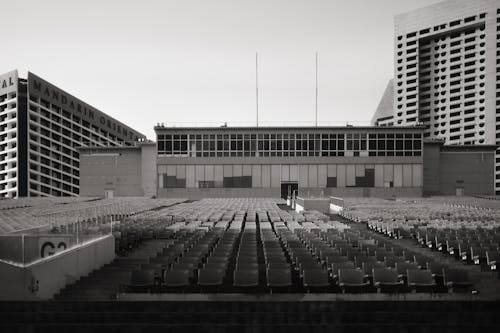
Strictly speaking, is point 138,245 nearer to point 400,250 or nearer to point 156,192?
point 400,250

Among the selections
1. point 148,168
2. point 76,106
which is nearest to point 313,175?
point 148,168

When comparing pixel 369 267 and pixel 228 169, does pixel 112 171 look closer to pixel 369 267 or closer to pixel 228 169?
pixel 228 169

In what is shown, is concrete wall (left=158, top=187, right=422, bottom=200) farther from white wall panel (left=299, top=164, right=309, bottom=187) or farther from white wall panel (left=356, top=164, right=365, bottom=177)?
white wall panel (left=356, top=164, right=365, bottom=177)

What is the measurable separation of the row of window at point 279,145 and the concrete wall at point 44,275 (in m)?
54.7

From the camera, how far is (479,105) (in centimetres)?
11644

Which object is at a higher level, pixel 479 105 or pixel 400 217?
pixel 479 105

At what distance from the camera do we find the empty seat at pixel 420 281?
10.7m

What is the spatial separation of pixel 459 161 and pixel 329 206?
38709 mm

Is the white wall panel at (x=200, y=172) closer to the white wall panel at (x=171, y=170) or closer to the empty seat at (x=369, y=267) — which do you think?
the white wall panel at (x=171, y=170)

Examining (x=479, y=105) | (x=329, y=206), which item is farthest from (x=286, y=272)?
(x=479, y=105)

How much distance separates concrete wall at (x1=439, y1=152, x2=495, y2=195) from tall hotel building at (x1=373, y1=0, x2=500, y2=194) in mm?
46438

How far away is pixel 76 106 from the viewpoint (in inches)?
3952

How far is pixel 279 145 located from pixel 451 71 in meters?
81.5

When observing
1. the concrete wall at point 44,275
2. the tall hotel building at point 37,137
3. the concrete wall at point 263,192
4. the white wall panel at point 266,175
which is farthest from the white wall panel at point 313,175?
the concrete wall at point 44,275
